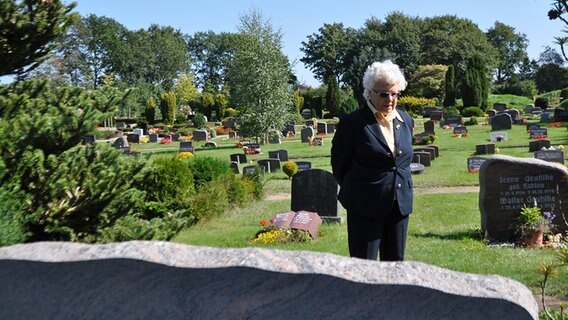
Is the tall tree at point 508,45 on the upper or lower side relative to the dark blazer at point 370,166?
upper

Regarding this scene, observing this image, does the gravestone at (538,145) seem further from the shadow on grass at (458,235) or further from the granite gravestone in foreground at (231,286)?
the granite gravestone in foreground at (231,286)

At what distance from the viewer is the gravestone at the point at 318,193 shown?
11.3 m

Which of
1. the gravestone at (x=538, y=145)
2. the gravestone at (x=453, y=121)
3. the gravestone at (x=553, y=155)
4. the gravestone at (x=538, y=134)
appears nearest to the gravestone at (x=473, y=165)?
the gravestone at (x=553, y=155)

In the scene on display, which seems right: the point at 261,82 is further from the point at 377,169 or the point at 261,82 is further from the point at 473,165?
the point at 377,169

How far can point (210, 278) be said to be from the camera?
8.65 feet

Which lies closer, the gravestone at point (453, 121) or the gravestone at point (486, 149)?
the gravestone at point (486, 149)

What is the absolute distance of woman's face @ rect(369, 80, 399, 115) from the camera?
3.84m

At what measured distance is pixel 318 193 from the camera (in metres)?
11.4

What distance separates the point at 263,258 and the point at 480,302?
2.83 feet

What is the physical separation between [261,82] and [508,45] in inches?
2525

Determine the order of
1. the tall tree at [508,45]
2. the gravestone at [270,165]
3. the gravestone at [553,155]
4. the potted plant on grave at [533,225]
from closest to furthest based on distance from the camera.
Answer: the potted plant on grave at [533,225]
the gravestone at [553,155]
the gravestone at [270,165]
the tall tree at [508,45]

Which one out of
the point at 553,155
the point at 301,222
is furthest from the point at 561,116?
the point at 301,222

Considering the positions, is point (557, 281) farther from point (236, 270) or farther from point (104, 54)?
point (104, 54)

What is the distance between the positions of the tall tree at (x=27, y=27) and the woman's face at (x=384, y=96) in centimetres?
350
